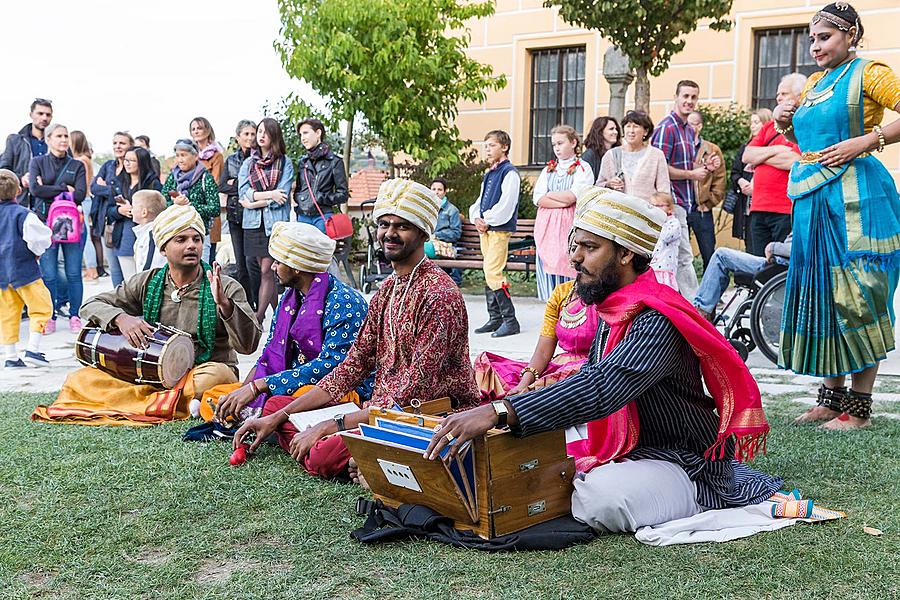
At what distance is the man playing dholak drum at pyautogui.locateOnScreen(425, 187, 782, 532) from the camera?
3520mm

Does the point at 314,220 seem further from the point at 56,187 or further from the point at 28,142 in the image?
the point at 28,142

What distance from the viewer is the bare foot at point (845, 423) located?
5.40m

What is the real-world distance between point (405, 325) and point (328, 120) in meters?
11.1

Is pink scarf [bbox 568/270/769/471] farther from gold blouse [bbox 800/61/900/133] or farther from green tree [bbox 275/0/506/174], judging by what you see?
green tree [bbox 275/0/506/174]

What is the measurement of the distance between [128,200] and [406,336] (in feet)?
22.1

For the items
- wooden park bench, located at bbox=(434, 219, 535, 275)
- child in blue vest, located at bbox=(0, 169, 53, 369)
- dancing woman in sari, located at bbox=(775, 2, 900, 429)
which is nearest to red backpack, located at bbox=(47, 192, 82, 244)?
child in blue vest, located at bbox=(0, 169, 53, 369)

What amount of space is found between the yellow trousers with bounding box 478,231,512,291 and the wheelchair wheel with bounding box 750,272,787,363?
2.77 meters

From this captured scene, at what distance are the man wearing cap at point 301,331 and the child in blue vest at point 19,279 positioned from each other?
3.51 metres

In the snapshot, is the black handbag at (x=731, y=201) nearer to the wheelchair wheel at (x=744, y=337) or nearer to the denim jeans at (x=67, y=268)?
the wheelchair wheel at (x=744, y=337)

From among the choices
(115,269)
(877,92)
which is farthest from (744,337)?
(115,269)

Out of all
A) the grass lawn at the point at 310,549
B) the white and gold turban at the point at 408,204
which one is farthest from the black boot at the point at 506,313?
the white and gold turban at the point at 408,204

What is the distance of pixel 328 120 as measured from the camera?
15.0 metres

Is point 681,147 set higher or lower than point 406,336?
higher

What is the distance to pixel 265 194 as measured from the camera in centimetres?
957
